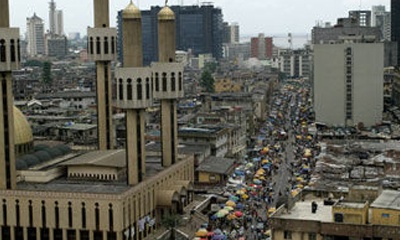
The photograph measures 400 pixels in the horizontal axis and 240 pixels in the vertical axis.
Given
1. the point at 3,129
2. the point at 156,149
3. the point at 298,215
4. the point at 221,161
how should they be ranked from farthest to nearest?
the point at 221,161 → the point at 156,149 → the point at 3,129 → the point at 298,215

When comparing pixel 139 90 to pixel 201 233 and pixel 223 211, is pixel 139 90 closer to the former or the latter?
pixel 201 233

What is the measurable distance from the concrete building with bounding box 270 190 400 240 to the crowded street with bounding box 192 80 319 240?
12.5 feet

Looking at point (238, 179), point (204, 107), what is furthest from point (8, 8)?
point (204, 107)

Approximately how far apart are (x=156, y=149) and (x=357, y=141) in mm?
30220

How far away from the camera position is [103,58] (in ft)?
208

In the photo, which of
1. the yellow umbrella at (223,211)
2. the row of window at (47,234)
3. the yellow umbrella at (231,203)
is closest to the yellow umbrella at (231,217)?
the yellow umbrella at (223,211)

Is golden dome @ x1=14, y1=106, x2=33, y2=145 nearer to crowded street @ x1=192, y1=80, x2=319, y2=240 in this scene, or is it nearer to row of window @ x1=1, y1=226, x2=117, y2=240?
row of window @ x1=1, y1=226, x2=117, y2=240

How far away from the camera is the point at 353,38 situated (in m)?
123

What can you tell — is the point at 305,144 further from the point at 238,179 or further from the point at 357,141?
the point at 238,179

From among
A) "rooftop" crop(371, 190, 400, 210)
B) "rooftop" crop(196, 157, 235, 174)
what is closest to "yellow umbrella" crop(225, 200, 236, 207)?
"rooftop" crop(196, 157, 235, 174)

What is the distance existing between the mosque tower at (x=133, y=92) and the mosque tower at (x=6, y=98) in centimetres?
775

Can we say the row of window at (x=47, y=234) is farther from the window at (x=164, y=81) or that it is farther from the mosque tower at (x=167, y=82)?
the window at (x=164, y=81)

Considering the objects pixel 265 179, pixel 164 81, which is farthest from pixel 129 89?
pixel 265 179

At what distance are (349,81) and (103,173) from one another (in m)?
69.3
